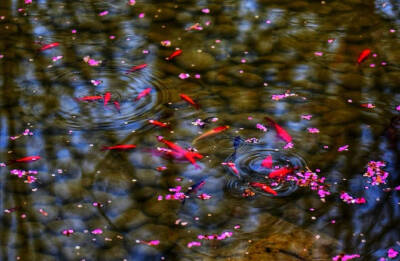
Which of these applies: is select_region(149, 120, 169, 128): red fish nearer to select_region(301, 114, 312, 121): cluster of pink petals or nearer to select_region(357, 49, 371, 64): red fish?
select_region(301, 114, 312, 121): cluster of pink petals

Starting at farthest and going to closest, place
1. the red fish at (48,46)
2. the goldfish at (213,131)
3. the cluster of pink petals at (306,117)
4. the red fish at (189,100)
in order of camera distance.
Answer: the red fish at (48,46) < the red fish at (189,100) < the cluster of pink petals at (306,117) < the goldfish at (213,131)

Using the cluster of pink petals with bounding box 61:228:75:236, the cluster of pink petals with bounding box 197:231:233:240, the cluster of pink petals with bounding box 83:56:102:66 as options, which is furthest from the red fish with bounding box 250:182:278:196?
the cluster of pink petals with bounding box 83:56:102:66

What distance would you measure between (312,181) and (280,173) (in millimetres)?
152

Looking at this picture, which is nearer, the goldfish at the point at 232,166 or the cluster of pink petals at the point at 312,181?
the cluster of pink petals at the point at 312,181

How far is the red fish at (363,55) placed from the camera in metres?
3.53

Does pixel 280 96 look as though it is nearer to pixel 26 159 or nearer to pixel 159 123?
pixel 159 123

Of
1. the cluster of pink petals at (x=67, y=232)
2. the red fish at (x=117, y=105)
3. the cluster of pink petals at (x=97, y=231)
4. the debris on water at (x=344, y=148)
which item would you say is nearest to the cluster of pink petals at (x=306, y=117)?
the debris on water at (x=344, y=148)

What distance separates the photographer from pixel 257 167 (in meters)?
2.77

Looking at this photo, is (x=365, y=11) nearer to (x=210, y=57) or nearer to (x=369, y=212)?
(x=210, y=57)

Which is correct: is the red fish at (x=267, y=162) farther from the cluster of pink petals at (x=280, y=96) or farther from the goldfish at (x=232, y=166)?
the cluster of pink petals at (x=280, y=96)

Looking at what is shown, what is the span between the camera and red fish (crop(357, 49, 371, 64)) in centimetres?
353

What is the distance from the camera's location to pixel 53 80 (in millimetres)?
3453

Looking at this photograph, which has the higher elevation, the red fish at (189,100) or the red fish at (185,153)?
the red fish at (189,100)

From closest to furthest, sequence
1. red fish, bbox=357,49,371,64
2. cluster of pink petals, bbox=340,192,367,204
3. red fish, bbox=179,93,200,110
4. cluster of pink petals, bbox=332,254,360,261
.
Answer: cluster of pink petals, bbox=332,254,360,261
cluster of pink petals, bbox=340,192,367,204
red fish, bbox=179,93,200,110
red fish, bbox=357,49,371,64
